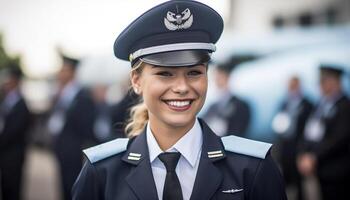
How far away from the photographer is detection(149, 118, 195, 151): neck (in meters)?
2.18

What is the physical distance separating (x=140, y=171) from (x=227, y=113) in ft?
16.1

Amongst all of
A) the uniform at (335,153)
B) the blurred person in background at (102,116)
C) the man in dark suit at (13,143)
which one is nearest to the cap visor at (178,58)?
the uniform at (335,153)

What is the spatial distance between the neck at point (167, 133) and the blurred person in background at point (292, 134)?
563cm

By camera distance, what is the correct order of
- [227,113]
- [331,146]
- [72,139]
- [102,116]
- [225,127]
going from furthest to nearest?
1. [102,116]
2. [227,113]
3. [225,127]
4. [72,139]
5. [331,146]

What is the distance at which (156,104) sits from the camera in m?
2.12

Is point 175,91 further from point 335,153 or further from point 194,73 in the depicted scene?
point 335,153

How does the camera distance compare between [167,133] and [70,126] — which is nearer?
[167,133]

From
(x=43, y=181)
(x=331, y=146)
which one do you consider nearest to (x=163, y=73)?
(x=331, y=146)

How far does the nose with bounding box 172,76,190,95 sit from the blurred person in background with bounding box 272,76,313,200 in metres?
5.77

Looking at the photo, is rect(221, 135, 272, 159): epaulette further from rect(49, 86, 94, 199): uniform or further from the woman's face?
rect(49, 86, 94, 199): uniform

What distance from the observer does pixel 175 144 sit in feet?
7.12

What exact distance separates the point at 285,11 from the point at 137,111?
1056cm

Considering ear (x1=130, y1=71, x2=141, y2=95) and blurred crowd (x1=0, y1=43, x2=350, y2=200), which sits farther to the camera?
blurred crowd (x1=0, y1=43, x2=350, y2=200)

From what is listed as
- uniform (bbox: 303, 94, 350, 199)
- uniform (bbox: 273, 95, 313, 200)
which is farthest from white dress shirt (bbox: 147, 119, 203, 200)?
uniform (bbox: 273, 95, 313, 200)
